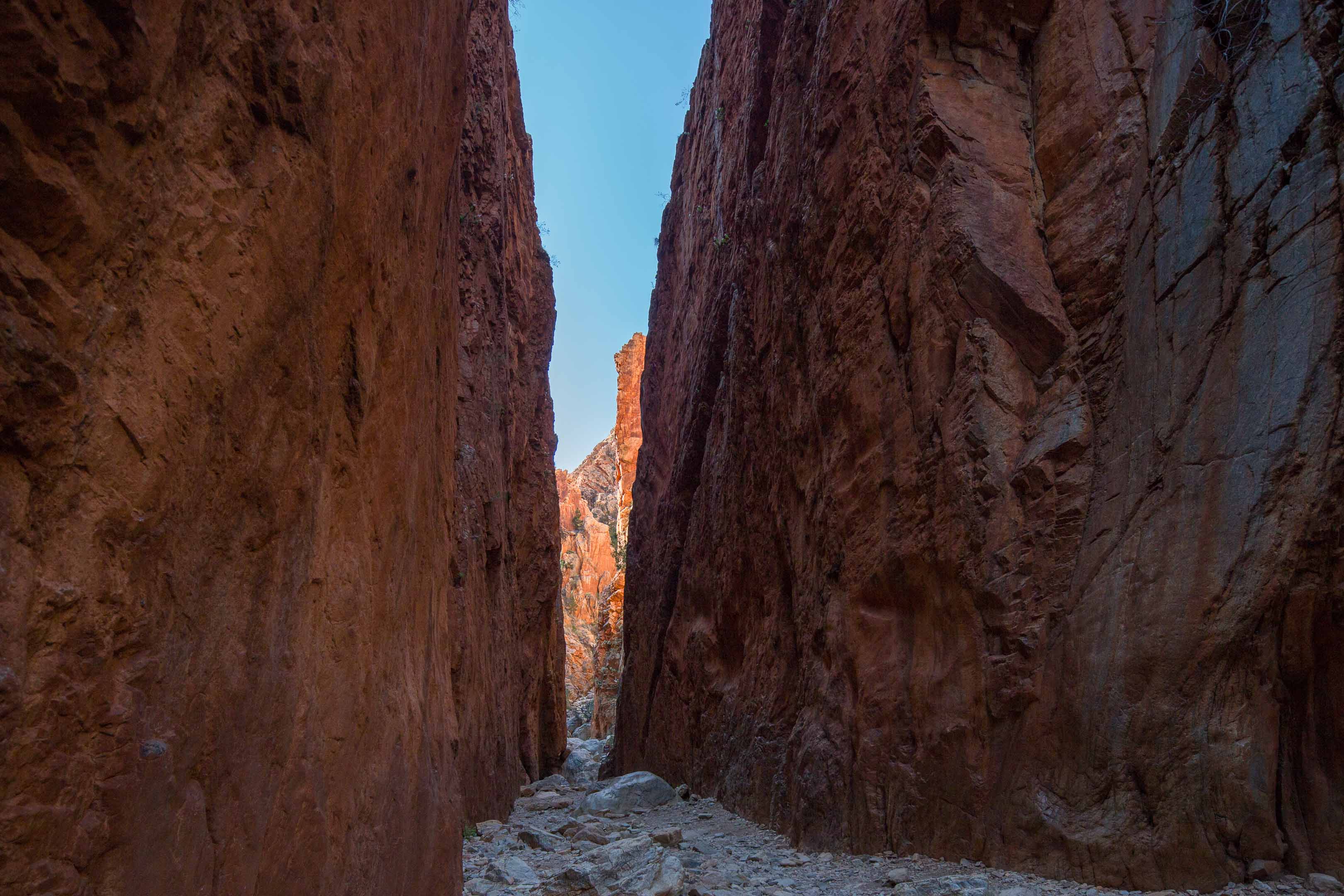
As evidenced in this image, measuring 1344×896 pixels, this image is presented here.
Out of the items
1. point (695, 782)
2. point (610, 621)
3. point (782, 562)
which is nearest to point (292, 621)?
point (782, 562)

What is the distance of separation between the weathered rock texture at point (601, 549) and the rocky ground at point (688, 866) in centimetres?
2197

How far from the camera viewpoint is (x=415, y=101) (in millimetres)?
4836

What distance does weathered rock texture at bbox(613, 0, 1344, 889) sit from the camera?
16.7 feet

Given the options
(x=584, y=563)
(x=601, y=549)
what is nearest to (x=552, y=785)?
(x=601, y=549)

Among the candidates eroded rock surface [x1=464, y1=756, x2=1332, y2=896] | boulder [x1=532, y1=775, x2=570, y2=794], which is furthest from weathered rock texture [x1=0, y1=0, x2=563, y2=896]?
boulder [x1=532, y1=775, x2=570, y2=794]

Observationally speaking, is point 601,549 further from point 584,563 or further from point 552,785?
point 552,785

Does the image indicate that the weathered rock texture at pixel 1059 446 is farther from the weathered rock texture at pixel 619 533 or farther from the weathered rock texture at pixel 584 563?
the weathered rock texture at pixel 584 563

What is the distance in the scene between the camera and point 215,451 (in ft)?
8.36

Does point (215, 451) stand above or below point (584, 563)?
below

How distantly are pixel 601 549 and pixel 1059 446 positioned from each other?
198 ft

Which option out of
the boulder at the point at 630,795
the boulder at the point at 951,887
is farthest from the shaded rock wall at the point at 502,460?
the boulder at the point at 951,887

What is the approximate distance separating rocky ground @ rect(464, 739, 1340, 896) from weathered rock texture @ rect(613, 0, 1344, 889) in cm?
23

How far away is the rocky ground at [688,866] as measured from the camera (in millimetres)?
5645

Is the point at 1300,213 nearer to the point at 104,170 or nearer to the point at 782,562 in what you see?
the point at 104,170
